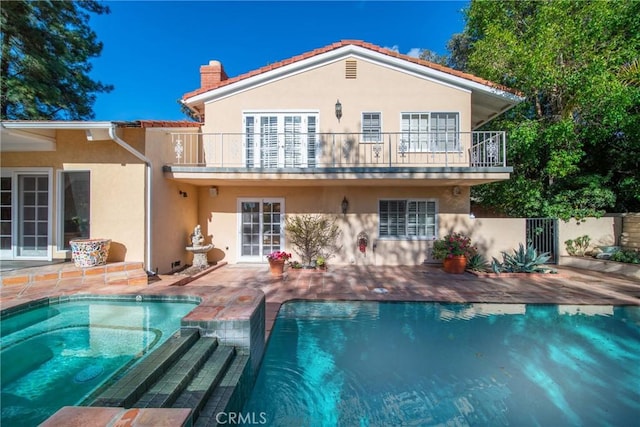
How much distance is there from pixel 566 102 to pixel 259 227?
1403 cm

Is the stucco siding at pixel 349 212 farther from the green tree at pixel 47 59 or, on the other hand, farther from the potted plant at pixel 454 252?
the green tree at pixel 47 59

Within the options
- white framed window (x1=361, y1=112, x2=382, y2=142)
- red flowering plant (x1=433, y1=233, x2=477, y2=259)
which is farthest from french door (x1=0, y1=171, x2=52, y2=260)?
red flowering plant (x1=433, y1=233, x2=477, y2=259)

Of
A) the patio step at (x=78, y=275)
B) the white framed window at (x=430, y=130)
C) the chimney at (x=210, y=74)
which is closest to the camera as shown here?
the patio step at (x=78, y=275)

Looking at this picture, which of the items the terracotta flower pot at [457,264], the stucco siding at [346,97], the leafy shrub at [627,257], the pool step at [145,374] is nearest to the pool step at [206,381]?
the pool step at [145,374]

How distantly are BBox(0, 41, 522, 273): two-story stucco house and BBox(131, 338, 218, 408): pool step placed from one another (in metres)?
6.37

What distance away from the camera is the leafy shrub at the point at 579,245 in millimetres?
11411

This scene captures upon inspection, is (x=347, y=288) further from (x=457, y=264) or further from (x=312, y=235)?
(x=457, y=264)

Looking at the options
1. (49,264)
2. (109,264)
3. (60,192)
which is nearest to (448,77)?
(109,264)

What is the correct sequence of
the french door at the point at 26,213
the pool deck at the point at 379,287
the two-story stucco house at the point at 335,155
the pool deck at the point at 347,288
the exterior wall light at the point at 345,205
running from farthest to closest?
the exterior wall light at the point at 345,205 < the two-story stucco house at the point at 335,155 < the french door at the point at 26,213 < the pool deck at the point at 379,287 < the pool deck at the point at 347,288

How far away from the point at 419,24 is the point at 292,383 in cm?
1885

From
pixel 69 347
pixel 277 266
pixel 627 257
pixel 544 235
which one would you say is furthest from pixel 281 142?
pixel 627 257

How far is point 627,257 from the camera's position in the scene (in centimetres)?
996

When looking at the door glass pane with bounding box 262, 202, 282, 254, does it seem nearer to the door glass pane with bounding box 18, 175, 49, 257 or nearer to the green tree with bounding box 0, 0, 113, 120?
the door glass pane with bounding box 18, 175, 49, 257

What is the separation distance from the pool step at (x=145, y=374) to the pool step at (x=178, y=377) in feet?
0.18
